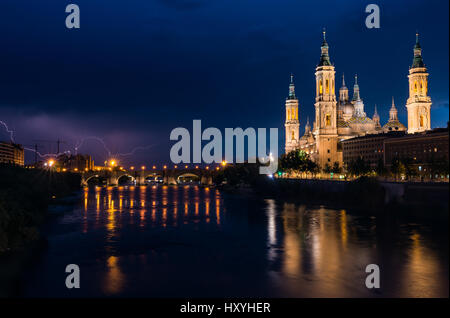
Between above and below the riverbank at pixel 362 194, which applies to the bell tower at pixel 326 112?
above

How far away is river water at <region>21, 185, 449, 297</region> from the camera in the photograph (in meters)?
27.1

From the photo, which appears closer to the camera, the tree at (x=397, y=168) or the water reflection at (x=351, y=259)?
the water reflection at (x=351, y=259)

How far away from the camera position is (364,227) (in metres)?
49.5

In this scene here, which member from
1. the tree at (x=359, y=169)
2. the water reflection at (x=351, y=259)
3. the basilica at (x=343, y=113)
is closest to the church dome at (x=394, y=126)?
the basilica at (x=343, y=113)

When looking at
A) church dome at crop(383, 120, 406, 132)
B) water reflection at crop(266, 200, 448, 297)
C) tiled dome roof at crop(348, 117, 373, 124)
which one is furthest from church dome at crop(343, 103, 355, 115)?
water reflection at crop(266, 200, 448, 297)

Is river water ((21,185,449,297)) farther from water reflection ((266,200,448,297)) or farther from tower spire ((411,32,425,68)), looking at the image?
tower spire ((411,32,425,68))

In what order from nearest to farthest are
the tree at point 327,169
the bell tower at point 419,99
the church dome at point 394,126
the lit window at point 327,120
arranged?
the bell tower at point 419,99
the tree at point 327,169
the lit window at point 327,120
the church dome at point 394,126

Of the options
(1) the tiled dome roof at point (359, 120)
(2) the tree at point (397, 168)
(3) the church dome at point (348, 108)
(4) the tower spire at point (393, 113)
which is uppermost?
(3) the church dome at point (348, 108)

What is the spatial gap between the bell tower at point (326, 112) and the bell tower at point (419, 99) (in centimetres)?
2567

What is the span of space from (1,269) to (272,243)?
23.8 metres

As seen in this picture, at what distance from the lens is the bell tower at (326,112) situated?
151 meters

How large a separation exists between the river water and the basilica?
301ft

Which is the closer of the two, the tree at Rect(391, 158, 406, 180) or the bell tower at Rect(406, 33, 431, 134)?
the tree at Rect(391, 158, 406, 180)

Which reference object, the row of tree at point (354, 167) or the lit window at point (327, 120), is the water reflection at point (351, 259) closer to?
the row of tree at point (354, 167)
